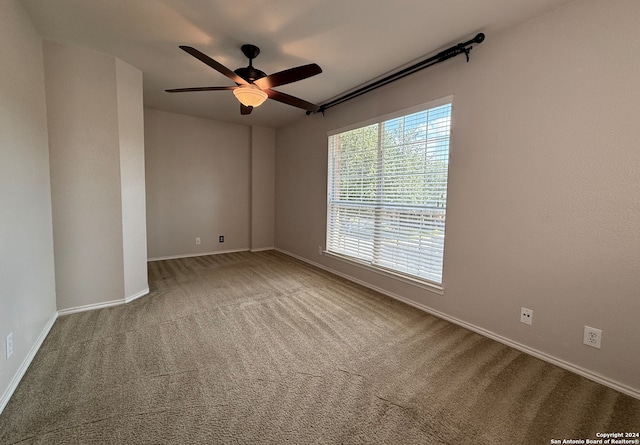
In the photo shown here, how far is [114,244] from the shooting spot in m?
2.76

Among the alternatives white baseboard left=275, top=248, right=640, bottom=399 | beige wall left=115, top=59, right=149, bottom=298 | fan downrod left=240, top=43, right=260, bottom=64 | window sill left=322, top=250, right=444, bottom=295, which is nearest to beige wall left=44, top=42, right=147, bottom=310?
beige wall left=115, top=59, right=149, bottom=298

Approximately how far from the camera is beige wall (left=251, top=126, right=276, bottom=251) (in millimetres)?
5406

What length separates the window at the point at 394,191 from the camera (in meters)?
2.66

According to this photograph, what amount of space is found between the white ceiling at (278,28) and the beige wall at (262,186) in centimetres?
241

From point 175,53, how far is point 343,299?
311 cm

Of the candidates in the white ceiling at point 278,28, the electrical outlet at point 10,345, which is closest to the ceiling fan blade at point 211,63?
the white ceiling at point 278,28

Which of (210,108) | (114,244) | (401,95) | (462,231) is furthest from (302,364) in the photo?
(210,108)

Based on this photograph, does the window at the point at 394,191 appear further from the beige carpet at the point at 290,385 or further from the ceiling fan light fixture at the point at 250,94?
the ceiling fan light fixture at the point at 250,94

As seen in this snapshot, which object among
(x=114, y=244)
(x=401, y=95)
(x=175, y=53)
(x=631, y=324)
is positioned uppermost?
(x=175, y=53)

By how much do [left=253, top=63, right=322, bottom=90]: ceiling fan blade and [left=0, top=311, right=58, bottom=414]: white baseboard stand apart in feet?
8.46

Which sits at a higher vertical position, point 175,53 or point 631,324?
point 175,53

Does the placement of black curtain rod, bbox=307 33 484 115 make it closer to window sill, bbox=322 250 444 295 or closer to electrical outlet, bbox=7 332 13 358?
window sill, bbox=322 250 444 295

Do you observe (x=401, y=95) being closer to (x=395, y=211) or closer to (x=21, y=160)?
(x=395, y=211)

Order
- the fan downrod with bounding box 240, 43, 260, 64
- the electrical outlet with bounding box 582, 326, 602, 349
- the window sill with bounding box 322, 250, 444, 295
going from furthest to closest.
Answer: the window sill with bounding box 322, 250, 444, 295
the fan downrod with bounding box 240, 43, 260, 64
the electrical outlet with bounding box 582, 326, 602, 349
